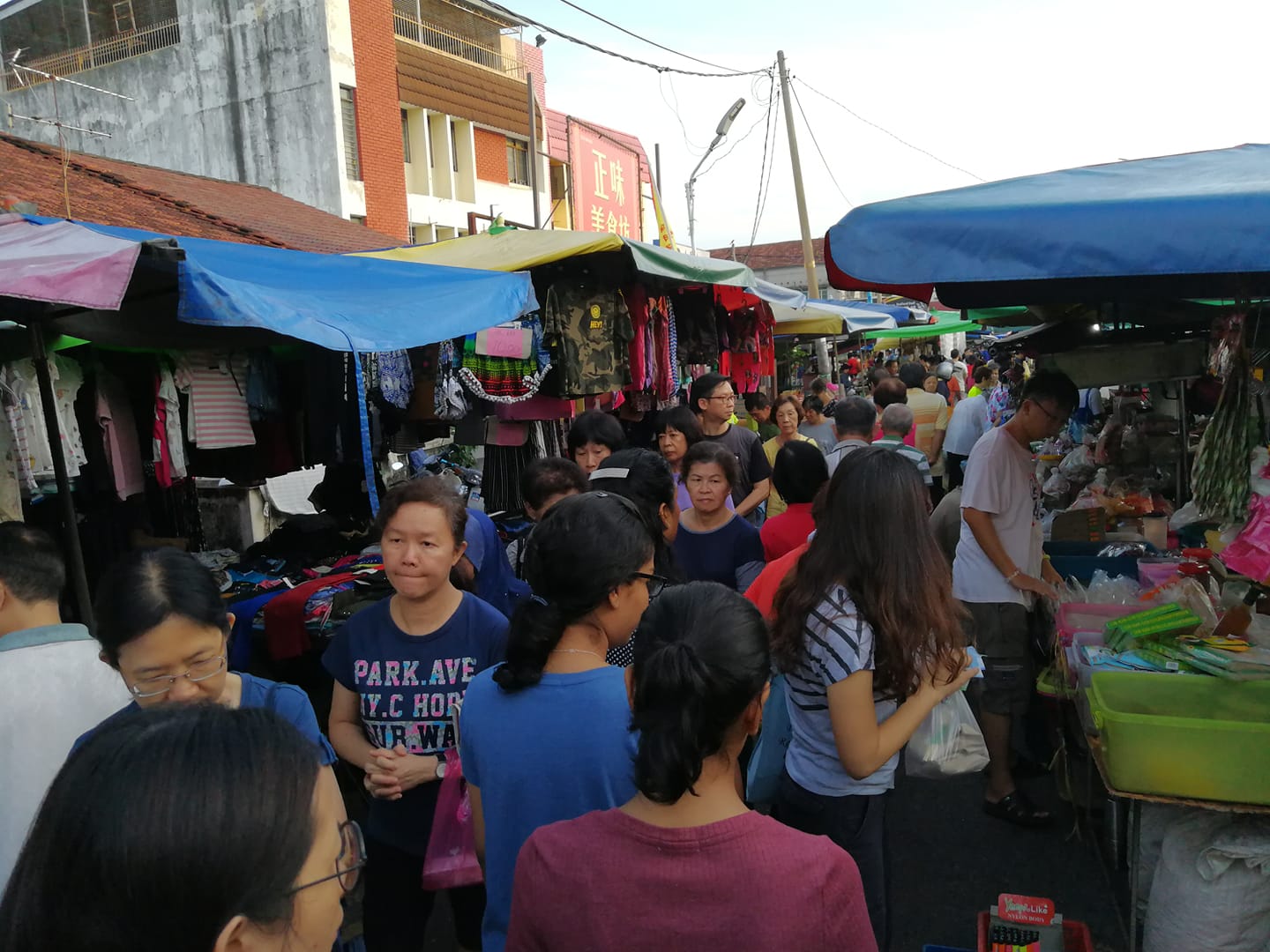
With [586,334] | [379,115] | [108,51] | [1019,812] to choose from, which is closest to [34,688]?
[1019,812]

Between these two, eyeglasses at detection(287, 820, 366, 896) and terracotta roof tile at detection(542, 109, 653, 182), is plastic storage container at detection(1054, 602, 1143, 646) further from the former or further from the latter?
terracotta roof tile at detection(542, 109, 653, 182)

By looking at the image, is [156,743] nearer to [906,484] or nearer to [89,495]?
[906,484]

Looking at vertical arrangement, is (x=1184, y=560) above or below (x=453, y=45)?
below

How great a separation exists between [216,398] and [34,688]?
2.78 meters

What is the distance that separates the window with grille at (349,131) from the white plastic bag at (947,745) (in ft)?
57.9

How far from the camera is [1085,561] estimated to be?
477 centimetres

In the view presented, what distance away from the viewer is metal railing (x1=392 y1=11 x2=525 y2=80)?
19.5m

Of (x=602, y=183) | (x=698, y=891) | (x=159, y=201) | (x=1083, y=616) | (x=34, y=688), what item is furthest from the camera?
(x=159, y=201)

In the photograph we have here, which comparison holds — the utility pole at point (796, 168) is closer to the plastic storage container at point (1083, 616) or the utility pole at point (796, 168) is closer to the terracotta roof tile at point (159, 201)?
the terracotta roof tile at point (159, 201)

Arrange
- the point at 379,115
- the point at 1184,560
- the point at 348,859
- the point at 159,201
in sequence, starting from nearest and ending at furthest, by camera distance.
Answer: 1. the point at 348,859
2. the point at 1184,560
3. the point at 159,201
4. the point at 379,115

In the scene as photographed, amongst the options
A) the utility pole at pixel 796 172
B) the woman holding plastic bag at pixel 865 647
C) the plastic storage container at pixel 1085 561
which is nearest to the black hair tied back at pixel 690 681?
the woman holding plastic bag at pixel 865 647

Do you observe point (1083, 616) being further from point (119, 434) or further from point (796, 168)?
point (796, 168)

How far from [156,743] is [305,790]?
0.53 ft

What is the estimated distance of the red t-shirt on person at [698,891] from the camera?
124cm
